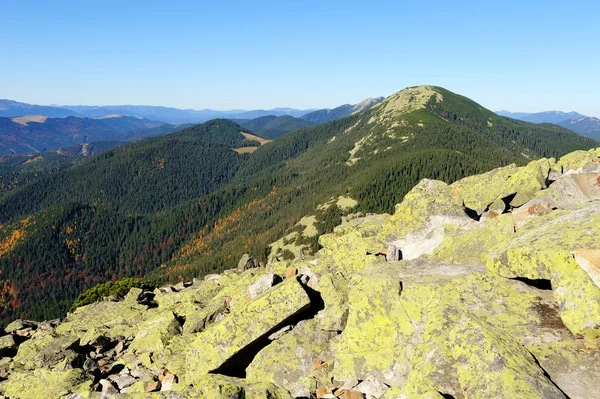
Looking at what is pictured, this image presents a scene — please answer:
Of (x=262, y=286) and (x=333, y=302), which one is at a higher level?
(x=333, y=302)

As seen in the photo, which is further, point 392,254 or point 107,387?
point 392,254

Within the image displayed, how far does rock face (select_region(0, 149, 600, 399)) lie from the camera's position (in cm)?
1269

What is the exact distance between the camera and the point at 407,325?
1619 centimetres

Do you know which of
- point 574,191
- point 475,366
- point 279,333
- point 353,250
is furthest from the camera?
point 353,250

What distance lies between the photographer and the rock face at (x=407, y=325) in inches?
500

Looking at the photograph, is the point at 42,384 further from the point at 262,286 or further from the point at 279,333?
the point at 279,333

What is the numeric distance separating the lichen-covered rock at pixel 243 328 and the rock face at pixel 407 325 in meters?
0.07

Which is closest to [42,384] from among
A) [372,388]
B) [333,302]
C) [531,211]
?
[333,302]

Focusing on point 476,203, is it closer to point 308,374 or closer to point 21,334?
point 308,374

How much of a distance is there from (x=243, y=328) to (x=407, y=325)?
29.1 feet

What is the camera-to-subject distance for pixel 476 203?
29094mm

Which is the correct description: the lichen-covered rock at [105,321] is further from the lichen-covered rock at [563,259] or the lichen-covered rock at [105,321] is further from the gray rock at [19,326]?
the lichen-covered rock at [563,259]

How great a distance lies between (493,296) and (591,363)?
435 cm

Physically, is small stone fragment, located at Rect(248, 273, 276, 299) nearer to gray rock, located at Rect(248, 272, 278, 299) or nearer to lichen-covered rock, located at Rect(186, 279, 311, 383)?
gray rock, located at Rect(248, 272, 278, 299)
